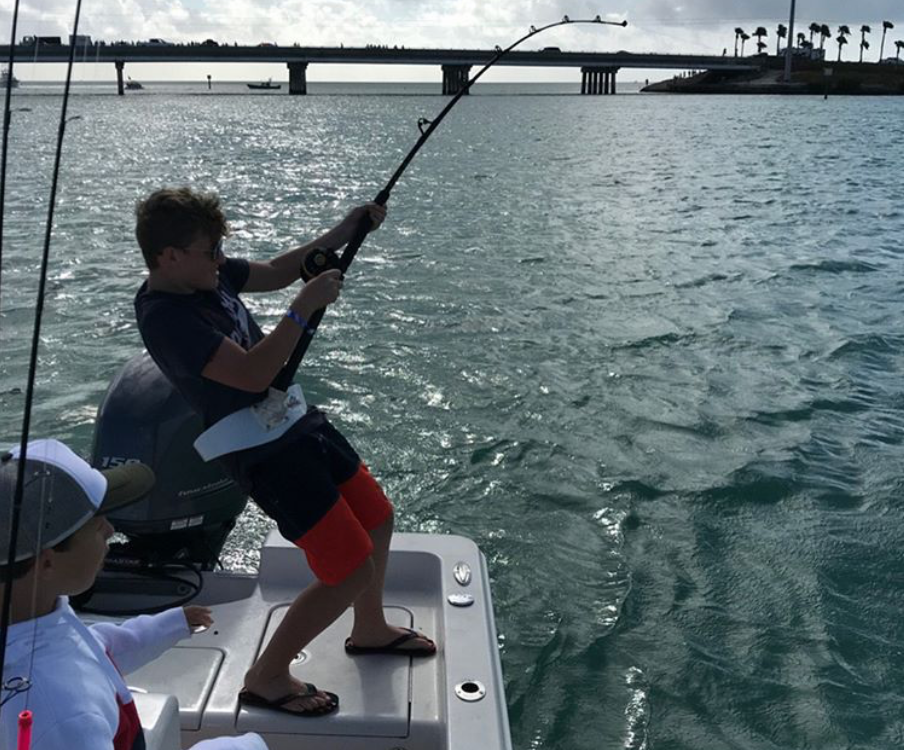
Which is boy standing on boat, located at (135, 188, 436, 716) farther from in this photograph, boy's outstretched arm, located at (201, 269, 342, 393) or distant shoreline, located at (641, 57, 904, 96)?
distant shoreline, located at (641, 57, 904, 96)

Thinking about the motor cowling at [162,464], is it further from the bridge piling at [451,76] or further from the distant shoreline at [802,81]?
the distant shoreline at [802,81]

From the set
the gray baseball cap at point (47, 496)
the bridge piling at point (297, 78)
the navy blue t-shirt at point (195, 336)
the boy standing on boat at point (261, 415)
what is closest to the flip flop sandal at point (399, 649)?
the boy standing on boat at point (261, 415)

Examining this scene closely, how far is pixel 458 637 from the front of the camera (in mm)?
2854

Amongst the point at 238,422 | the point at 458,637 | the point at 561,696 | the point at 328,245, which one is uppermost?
the point at 328,245

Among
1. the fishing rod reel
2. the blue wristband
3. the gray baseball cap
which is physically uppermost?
the fishing rod reel

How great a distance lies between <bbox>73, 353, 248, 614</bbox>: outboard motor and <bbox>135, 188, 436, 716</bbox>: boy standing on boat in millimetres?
957

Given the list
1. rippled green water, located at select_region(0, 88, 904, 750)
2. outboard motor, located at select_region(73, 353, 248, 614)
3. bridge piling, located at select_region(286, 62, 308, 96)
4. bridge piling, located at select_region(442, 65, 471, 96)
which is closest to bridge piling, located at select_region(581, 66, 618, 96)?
bridge piling, located at select_region(442, 65, 471, 96)

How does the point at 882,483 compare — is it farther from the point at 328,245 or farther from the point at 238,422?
the point at 238,422

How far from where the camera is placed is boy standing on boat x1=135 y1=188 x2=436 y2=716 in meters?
2.50

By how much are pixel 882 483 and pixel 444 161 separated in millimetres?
23081

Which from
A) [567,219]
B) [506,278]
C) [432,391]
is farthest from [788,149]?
[432,391]

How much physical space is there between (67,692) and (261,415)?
1.19 metres

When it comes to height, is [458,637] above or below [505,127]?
Result: below

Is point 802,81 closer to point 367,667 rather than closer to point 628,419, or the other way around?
point 628,419
